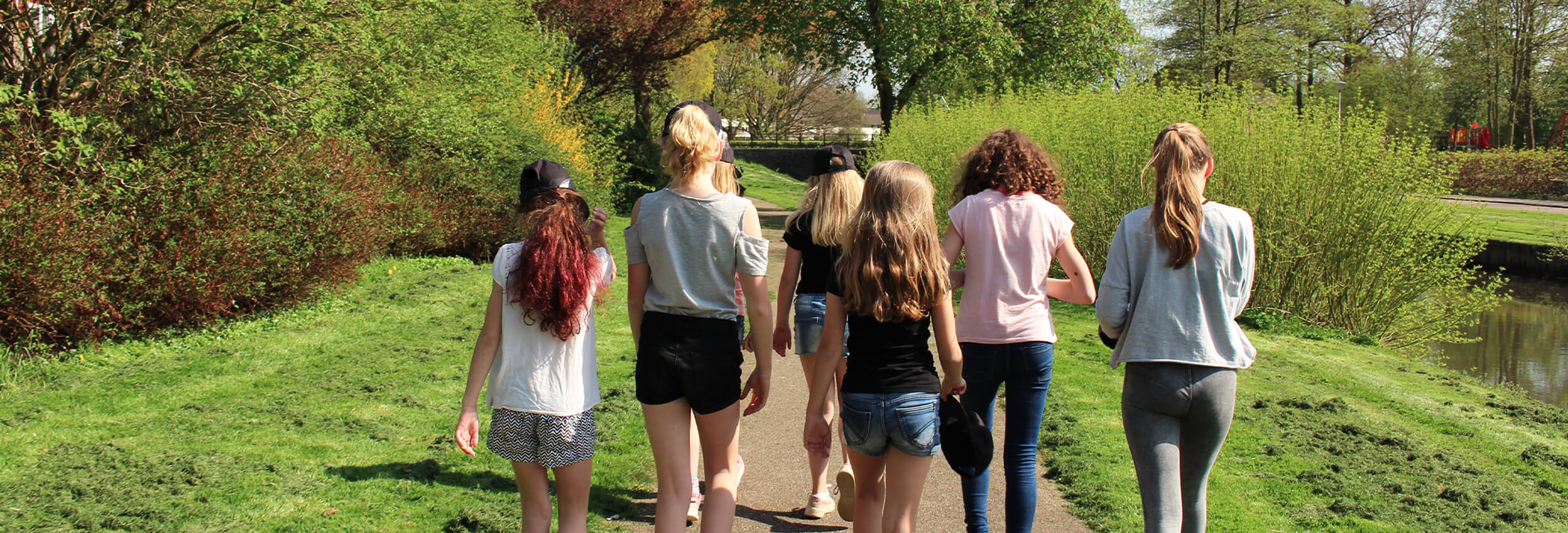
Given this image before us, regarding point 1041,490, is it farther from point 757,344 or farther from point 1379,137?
point 1379,137

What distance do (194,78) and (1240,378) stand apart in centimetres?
927

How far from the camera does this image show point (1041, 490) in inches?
204

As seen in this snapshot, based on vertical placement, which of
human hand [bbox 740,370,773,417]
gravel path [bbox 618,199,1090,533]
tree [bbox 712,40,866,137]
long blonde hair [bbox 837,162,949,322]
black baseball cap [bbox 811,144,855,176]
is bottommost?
gravel path [bbox 618,199,1090,533]

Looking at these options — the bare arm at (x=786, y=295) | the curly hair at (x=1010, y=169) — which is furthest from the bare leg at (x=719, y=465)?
the curly hair at (x=1010, y=169)

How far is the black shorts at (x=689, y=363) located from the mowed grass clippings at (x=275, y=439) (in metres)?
0.39

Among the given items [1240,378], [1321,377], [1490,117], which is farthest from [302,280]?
[1490,117]

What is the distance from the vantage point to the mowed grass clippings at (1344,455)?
15.9 ft

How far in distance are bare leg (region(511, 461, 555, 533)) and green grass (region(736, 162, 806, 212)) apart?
2901 centimetres

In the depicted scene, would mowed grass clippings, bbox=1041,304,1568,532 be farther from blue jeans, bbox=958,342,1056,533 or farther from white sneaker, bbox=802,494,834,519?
white sneaker, bbox=802,494,834,519

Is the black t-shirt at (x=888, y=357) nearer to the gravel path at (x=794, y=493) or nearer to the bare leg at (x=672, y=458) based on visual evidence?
the bare leg at (x=672, y=458)

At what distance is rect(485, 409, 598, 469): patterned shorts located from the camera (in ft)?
11.4

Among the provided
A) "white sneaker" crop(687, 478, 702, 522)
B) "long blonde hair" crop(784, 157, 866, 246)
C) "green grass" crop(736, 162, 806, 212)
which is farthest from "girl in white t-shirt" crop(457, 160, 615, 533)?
"green grass" crop(736, 162, 806, 212)

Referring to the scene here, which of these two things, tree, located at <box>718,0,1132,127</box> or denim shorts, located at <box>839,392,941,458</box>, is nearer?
denim shorts, located at <box>839,392,941,458</box>

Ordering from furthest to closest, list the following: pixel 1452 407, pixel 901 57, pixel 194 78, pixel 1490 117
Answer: pixel 1490 117 → pixel 901 57 → pixel 194 78 → pixel 1452 407
